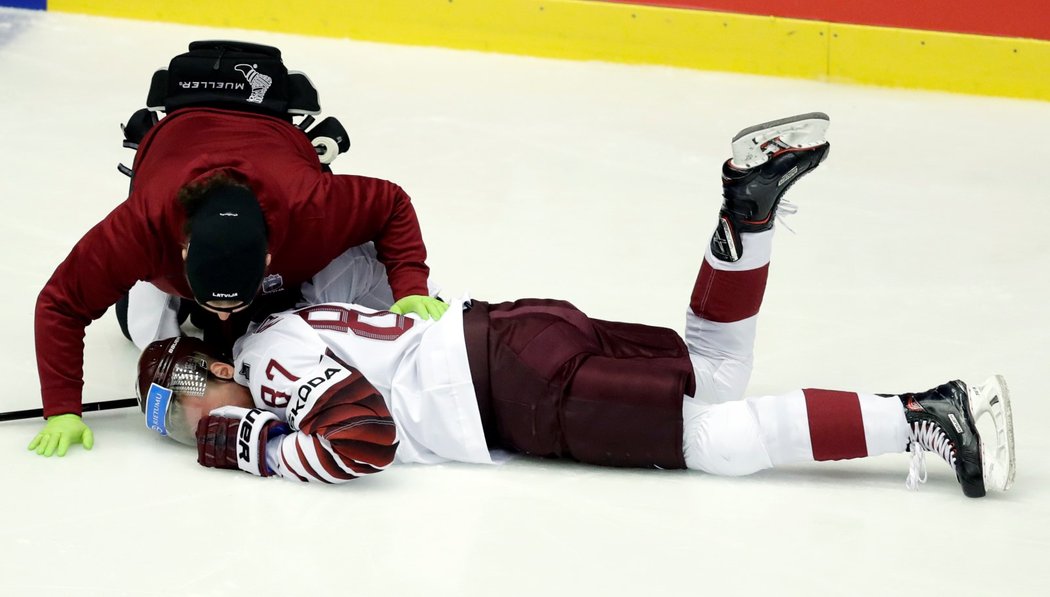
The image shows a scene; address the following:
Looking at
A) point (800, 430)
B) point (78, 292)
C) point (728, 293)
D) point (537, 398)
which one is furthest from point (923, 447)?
point (78, 292)

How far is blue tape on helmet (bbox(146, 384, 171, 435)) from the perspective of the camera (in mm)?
2662

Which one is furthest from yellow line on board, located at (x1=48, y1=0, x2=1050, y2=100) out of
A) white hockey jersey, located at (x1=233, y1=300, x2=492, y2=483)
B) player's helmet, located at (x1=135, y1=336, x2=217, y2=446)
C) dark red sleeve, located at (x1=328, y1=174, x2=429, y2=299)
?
player's helmet, located at (x1=135, y1=336, x2=217, y2=446)

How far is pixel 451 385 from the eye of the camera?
2602 mm

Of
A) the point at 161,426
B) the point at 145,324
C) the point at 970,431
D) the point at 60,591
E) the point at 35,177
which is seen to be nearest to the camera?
the point at 60,591

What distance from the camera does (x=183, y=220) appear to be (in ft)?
8.16

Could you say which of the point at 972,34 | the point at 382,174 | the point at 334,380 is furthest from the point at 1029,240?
the point at 334,380

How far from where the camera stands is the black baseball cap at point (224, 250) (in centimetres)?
239

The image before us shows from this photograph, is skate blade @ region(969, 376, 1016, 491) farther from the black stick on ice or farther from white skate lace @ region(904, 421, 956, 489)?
the black stick on ice

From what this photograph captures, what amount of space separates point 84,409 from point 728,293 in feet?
4.15

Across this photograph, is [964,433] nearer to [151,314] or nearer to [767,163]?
[767,163]

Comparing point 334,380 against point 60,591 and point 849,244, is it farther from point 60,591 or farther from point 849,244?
point 849,244

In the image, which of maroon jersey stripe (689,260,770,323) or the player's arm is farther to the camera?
maroon jersey stripe (689,260,770,323)

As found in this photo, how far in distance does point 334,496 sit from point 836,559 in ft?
2.83

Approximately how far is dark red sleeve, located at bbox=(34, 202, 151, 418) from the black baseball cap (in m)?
0.18
